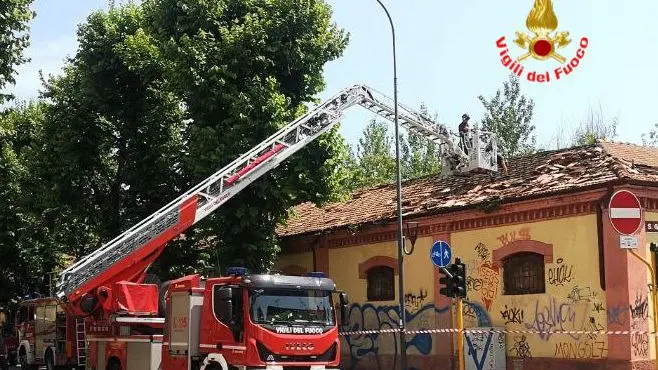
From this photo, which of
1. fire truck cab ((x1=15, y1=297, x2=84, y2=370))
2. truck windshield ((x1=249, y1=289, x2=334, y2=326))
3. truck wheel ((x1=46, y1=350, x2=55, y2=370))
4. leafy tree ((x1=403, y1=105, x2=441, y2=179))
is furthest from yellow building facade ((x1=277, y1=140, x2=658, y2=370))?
leafy tree ((x1=403, y1=105, x2=441, y2=179))

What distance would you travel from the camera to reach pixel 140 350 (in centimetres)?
1800

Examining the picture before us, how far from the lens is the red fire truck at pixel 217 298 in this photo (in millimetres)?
15125

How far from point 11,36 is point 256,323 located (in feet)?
32.2

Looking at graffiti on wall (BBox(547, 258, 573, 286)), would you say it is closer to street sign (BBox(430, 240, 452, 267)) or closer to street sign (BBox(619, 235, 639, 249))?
street sign (BBox(430, 240, 452, 267))

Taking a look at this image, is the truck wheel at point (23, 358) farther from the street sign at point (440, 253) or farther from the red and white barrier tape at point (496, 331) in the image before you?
the street sign at point (440, 253)

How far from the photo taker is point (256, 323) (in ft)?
49.0

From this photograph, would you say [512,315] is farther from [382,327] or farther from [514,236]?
[382,327]

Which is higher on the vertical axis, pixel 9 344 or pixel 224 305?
pixel 224 305

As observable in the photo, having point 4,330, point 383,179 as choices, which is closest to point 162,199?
point 4,330

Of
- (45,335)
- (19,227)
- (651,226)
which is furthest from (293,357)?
(19,227)

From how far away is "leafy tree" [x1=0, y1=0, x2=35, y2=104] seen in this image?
748 inches

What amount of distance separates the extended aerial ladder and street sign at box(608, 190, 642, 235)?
34.8 ft

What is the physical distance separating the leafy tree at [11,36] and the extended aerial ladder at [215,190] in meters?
4.78

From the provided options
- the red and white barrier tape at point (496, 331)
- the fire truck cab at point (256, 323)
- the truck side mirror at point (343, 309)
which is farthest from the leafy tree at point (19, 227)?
the truck side mirror at point (343, 309)
